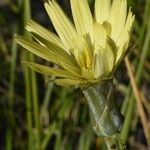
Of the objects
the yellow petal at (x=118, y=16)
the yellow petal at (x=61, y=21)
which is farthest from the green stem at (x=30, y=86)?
the yellow petal at (x=118, y=16)

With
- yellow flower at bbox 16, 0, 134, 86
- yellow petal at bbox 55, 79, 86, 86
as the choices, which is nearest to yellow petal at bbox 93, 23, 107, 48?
yellow flower at bbox 16, 0, 134, 86

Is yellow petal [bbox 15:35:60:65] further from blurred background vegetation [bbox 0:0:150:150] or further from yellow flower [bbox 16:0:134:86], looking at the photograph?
blurred background vegetation [bbox 0:0:150:150]

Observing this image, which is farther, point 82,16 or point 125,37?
point 82,16

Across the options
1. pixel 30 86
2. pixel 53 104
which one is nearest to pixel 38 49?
pixel 30 86

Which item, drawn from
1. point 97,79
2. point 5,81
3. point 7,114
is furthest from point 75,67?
point 5,81

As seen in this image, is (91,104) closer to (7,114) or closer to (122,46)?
(122,46)

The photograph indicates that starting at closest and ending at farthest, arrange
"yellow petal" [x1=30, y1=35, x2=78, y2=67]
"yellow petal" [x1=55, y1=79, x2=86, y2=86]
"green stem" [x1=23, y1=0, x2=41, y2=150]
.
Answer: "yellow petal" [x1=55, y1=79, x2=86, y2=86], "yellow petal" [x1=30, y1=35, x2=78, y2=67], "green stem" [x1=23, y1=0, x2=41, y2=150]

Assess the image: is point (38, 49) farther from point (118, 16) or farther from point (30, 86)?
point (30, 86)
